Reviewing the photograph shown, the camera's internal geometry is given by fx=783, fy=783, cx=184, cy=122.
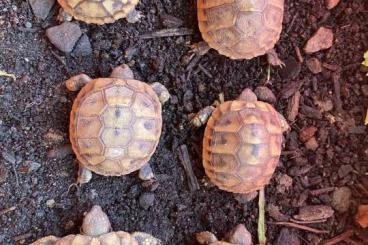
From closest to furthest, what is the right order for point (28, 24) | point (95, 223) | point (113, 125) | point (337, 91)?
point (113, 125)
point (95, 223)
point (28, 24)
point (337, 91)

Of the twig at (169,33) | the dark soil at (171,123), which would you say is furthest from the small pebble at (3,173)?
the twig at (169,33)

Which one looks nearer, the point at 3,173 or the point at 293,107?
the point at 3,173

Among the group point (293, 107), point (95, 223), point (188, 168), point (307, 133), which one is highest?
point (293, 107)

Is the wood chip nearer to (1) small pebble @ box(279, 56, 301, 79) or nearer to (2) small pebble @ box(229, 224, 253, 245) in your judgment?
(1) small pebble @ box(279, 56, 301, 79)

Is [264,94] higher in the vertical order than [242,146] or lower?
higher

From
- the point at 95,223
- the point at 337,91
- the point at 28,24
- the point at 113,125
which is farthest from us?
the point at 337,91

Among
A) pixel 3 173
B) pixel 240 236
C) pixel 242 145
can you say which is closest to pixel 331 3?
pixel 242 145

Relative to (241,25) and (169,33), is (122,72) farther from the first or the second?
(241,25)

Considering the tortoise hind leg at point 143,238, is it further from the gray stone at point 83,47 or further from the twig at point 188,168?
the gray stone at point 83,47

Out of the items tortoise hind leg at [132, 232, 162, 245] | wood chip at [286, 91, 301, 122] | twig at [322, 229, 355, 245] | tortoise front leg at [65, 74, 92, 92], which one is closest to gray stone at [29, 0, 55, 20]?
tortoise front leg at [65, 74, 92, 92]
